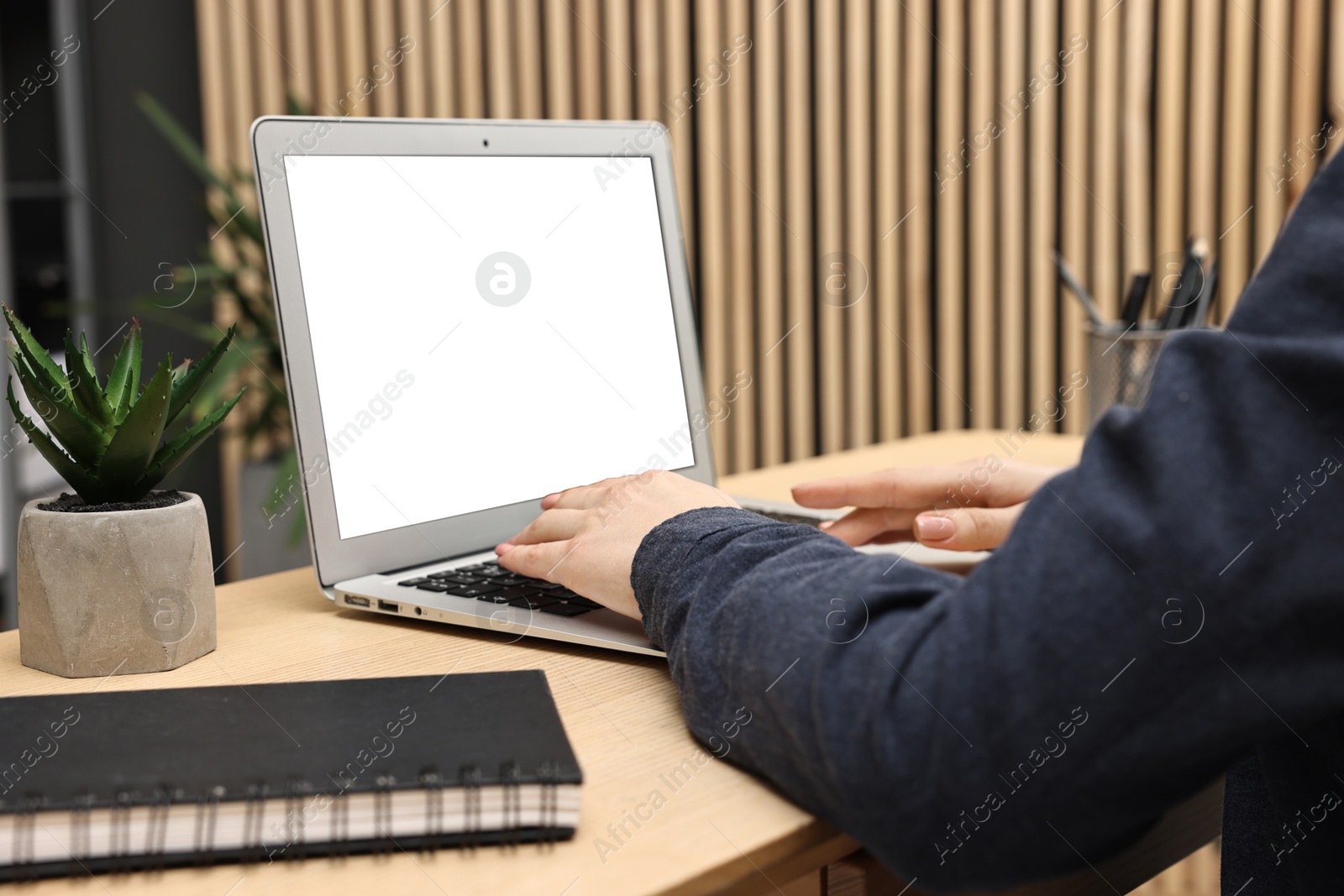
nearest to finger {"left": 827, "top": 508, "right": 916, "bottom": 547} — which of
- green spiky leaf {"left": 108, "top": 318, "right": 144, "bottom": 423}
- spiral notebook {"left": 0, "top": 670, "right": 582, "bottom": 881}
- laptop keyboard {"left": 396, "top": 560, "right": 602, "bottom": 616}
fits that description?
laptop keyboard {"left": 396, "top": 560, "right": 602, "bottom": 616}

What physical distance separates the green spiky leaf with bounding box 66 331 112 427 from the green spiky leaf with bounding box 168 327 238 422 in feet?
0.12

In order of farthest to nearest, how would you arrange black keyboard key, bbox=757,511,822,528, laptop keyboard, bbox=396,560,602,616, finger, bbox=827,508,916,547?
black keyboard key, bbox=757,511,822,528, finger, bbox=827,508,916,547, laptop keyboard, bbox=396,560,602,616

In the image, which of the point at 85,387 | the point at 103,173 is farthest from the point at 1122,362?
the point at 103,173

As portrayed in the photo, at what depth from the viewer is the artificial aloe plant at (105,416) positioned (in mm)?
643

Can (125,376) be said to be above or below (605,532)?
above

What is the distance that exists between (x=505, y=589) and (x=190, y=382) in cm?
25

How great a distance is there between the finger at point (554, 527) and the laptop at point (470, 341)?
4 centimetres

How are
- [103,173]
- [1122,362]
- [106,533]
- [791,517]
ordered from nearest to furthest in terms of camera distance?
[106,533]
[791,517]
[1122,362]
[103,173]

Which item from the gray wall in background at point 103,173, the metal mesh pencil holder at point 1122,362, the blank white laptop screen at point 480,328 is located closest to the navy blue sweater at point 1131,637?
the blank white laptop screen at point 480,328

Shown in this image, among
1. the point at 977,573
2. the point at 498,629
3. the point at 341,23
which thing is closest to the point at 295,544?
the point at 341,23

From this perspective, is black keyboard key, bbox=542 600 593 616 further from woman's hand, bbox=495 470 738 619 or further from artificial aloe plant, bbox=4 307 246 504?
artificial aloe plant, bbox=4 307 246 504

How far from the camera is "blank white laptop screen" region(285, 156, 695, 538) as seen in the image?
797mm

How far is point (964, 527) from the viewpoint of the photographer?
2.52ft

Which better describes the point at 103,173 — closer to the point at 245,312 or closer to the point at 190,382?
the point at 245,312
